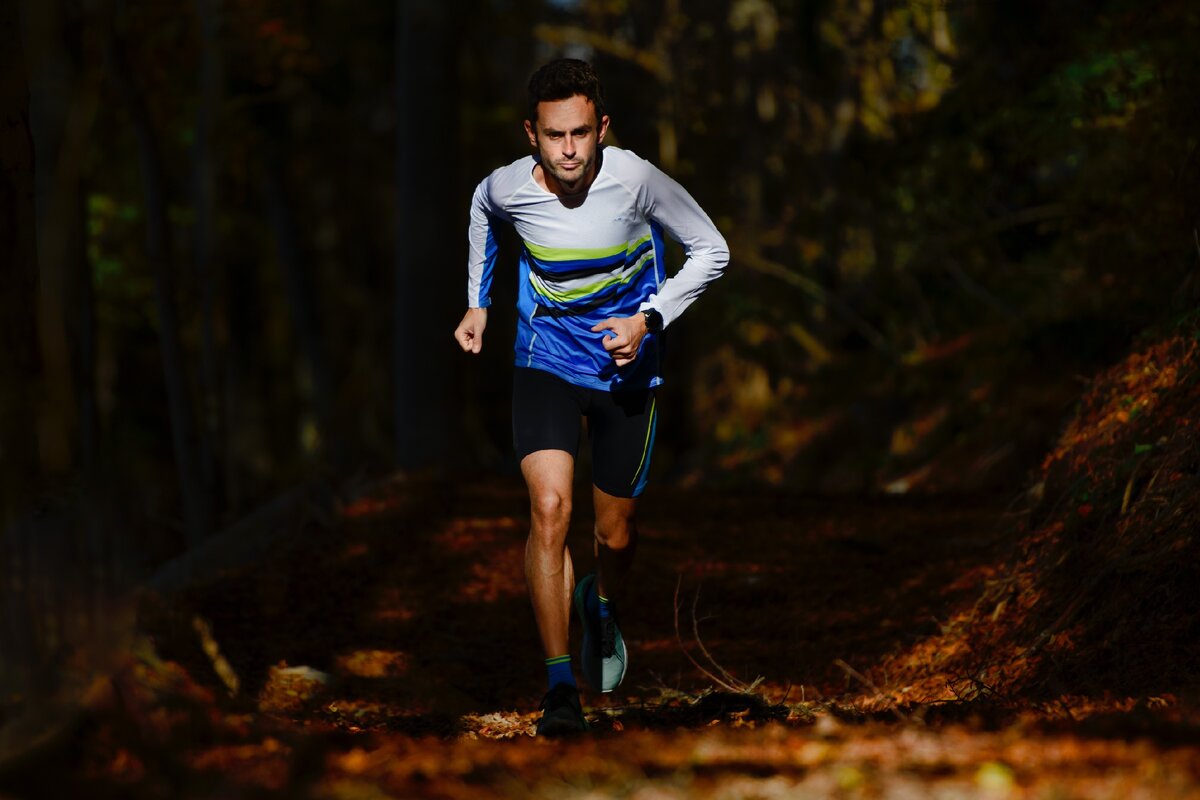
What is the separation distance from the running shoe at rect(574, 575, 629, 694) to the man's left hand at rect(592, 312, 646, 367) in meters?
1.37

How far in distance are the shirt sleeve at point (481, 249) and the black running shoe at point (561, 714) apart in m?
1.77

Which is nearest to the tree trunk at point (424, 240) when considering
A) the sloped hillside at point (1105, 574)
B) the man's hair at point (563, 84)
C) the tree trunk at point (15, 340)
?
the sloped hillside at point (1105, 574)

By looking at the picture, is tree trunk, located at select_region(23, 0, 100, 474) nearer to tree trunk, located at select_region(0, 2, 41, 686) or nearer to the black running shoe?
tree trunk, located at select_region(0, 2, 41, 686)

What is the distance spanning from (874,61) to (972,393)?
287 inches

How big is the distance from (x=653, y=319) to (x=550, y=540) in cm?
98

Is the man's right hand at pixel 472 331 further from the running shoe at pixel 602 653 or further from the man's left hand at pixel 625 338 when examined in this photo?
the running shoe at pixel 602 653

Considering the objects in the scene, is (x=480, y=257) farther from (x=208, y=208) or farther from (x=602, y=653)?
(x=208, y=208)

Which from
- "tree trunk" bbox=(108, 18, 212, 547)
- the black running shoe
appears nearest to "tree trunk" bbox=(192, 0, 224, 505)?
"tree trunk" bbox=(108, 18, 212, 547)

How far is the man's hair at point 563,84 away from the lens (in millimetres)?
5770

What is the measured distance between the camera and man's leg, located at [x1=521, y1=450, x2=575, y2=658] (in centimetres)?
600

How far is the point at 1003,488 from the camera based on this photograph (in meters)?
12.5

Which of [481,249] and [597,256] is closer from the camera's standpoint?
[597,256]

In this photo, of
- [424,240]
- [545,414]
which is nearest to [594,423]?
[545,414]

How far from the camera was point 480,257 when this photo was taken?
6477mm
